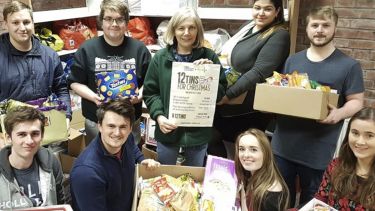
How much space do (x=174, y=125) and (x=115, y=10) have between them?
71cm

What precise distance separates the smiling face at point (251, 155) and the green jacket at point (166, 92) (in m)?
0.31

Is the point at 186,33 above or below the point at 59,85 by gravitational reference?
above

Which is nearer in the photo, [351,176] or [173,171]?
[351,176]

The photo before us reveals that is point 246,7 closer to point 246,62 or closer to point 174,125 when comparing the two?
point 246,62

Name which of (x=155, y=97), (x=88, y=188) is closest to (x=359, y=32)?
(x=155, y=97)

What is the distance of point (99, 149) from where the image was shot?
5.52 ft

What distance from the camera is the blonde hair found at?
1949 millimetres

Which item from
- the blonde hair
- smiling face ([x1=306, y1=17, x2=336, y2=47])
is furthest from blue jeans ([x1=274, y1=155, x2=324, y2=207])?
the blonde hair

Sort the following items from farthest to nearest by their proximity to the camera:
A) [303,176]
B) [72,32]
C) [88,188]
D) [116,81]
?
[72,32], [116,81], [303,176], [88,188]

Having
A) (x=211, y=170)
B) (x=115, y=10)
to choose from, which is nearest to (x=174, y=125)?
(x=211, y=170)

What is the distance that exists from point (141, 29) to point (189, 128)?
5.77ft

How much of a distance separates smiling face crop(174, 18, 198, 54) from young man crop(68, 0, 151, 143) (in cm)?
34

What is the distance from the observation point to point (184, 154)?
7.18ft

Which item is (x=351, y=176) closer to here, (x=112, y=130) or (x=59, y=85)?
(x=112, y=130)
